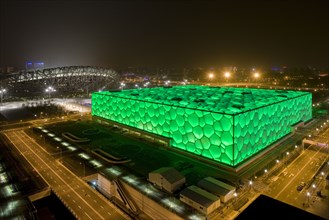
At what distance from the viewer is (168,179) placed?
26.4 meters

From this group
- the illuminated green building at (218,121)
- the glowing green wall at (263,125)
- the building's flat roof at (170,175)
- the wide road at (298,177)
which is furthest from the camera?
the glowing green wall at (263,125)

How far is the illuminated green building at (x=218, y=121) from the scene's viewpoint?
3088cm

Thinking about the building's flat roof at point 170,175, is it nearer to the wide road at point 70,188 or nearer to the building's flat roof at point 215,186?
the building's flat roof at point 215,186

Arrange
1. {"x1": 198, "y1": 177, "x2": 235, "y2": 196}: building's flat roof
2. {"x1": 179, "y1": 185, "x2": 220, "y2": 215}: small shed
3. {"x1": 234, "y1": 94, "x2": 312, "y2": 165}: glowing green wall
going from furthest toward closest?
{"x1": 234, "y1": 94, "x2": 312, "y2": 165}: glowing green wall
{"x1": 198, "y1": 177, "x2": 235, "y2": 196}: building's flat roof
{"x1": 179, "y1": 185, "x2": 220, "y2": 215}: small shed

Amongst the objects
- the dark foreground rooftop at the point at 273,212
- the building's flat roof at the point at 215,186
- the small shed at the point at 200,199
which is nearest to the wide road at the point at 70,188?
the small shed at the point at 200,199

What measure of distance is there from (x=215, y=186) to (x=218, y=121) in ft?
28.1

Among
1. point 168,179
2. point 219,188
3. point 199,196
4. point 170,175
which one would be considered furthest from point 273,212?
point 170,175

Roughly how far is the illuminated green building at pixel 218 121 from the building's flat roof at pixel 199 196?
726 cm

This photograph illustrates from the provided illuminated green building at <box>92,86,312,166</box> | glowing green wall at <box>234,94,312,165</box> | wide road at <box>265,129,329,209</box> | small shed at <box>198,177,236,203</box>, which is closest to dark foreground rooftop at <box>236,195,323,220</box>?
small shed at <box>198,177,236,203</box>

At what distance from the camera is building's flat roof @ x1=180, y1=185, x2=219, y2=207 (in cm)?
2293

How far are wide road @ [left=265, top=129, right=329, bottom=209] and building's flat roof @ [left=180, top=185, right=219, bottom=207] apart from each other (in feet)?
22.8

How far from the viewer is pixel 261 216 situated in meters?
20.2

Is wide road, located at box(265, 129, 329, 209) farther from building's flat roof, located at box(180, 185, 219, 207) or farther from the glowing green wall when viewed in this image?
building's flat roof, located at box(180, 185, 219, 207)

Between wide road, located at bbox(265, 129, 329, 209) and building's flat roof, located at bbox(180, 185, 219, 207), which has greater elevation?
building's flat roof, located at bbox(180, 185, 219, 207)
